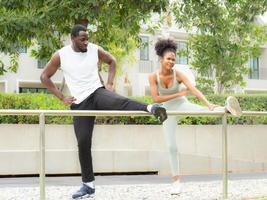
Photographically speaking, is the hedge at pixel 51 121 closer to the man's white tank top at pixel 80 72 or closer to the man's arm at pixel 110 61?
the man's arm at pixel 110 61

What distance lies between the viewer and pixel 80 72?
566cm

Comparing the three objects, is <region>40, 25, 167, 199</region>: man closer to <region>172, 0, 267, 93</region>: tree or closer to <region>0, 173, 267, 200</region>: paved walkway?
<region>0, 173, 267, 200</region>: paved walkway

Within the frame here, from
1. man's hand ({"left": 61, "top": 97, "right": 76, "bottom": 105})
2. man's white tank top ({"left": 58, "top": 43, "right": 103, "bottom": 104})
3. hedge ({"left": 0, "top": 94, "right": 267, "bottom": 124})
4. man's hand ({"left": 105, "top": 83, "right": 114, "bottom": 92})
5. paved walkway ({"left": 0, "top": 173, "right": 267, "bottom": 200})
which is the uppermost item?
man's white tank top ({"left": 58, "top": 43, "right": 103, "bottom": 104})

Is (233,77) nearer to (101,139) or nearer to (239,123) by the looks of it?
(239,123)

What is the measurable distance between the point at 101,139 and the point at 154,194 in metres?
4.39

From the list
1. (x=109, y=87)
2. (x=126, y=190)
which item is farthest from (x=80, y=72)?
(x=126, y=190)

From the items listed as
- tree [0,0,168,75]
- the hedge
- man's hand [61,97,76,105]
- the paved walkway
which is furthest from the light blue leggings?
the hedge

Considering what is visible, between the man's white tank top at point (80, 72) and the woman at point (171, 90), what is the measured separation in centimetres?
64

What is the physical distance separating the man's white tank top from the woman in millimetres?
638

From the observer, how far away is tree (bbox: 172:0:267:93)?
1002 cm

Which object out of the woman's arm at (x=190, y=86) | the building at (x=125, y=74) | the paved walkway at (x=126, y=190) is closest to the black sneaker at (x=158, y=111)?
the woman's arm at (x=190, y=86)

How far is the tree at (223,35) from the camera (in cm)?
1002

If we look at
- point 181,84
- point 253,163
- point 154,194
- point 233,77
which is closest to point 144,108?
point 181,84

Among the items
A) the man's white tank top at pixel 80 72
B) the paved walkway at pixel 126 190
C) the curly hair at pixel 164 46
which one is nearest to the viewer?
the man's white tank top at pixel 80 72
